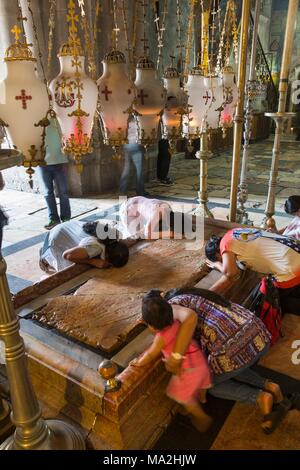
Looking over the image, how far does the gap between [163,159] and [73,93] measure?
23.0ft

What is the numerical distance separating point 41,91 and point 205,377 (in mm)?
1918

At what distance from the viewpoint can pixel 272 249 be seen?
3053 mm

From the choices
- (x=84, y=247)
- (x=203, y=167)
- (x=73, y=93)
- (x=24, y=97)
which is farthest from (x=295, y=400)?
(x=203, y=167)

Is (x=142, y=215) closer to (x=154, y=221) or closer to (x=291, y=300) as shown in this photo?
(x=154, y=221)

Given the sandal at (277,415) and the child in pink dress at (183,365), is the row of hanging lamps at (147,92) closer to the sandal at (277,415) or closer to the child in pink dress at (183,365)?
the child in pink dress at (183,365)

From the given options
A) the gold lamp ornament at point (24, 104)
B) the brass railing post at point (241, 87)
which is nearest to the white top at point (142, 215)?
the brass railing post at point (241, 87)

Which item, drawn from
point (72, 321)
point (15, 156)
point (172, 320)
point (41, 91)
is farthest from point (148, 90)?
point (72, 321)

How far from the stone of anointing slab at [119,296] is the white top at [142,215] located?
27 centimetres

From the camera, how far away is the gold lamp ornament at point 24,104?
78.6 inches

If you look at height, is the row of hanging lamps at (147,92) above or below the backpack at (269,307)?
above

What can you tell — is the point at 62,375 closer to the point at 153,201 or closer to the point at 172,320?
the point at 172,320

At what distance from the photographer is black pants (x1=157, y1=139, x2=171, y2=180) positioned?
29.2 ft

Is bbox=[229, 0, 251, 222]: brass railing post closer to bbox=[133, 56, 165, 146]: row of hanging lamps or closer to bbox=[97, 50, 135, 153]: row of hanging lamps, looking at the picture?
bbox=[133, 56, 165, 146]: row of hanging lamps

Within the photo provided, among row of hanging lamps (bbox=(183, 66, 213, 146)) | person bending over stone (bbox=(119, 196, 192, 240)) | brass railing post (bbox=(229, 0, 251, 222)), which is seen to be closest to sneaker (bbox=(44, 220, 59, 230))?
person bending over stone (bbox=(119, 196, 192, 240))
